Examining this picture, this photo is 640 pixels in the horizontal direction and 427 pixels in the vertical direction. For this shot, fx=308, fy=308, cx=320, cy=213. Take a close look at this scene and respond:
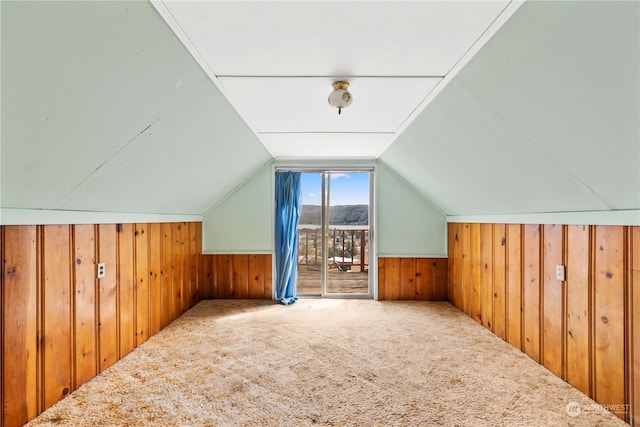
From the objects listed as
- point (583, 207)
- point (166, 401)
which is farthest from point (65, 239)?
point (583, 207)

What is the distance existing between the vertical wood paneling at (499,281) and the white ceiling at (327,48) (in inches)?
58.7

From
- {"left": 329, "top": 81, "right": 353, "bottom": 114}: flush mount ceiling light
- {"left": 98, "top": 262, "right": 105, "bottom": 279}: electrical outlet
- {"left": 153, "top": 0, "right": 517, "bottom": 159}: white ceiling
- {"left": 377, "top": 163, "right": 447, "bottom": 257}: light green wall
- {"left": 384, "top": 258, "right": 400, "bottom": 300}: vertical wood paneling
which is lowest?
{"left": 384, "top": 258, "right": 400, "bottom": 300}: vertical wood paneling

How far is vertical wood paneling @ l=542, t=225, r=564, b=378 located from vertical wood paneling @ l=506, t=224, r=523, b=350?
285mm

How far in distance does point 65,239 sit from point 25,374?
0.75m

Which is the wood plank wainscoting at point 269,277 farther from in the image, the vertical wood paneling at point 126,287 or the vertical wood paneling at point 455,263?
the vertical wood paneling at point 126,287

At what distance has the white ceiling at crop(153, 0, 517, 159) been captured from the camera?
1.21 meters

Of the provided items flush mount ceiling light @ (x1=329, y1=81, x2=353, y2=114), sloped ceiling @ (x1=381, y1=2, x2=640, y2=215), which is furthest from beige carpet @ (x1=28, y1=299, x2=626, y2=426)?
flush mount ceiling light @ (x1=329, y1=81, x2=353, y2=114)

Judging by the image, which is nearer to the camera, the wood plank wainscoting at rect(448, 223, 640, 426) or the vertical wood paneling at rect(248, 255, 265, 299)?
the wood plank wainscoting at rect(448, 223, 640, 426)

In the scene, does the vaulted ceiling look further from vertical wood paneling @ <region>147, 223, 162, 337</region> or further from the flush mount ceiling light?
vertical wood paneling @ <region>147, 223, 162, 337</region>

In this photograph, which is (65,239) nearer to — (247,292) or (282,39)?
(282,39)

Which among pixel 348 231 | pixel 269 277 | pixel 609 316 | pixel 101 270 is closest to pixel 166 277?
pixel 101 270

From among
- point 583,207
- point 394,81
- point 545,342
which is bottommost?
point 545,342

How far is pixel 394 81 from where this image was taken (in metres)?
1.82

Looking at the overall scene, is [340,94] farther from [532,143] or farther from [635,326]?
[635,326]
